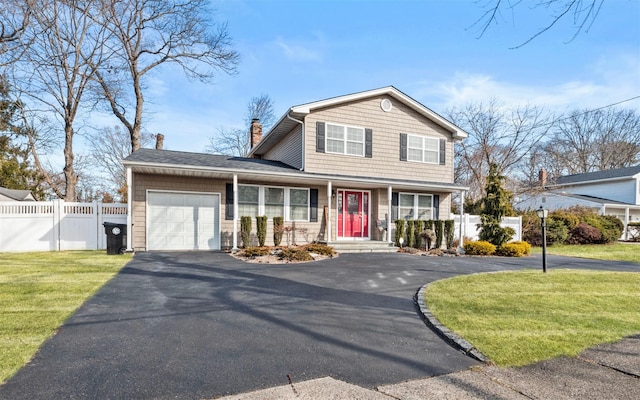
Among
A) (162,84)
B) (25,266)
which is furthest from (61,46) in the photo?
(25,266)

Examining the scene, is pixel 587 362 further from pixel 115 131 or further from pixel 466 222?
pixel 115 131

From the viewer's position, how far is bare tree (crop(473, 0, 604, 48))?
297cm

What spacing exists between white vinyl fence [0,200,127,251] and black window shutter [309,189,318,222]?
22.5ft

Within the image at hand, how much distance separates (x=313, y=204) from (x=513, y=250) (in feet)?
26.0

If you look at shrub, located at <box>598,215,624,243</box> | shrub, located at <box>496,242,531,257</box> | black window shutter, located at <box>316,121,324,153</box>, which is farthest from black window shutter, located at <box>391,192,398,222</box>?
shrub, located at <box>598,215,624,243</box>

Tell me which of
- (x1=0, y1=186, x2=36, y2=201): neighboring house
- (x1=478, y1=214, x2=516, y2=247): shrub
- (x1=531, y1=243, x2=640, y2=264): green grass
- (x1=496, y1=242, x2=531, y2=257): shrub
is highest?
(x1=0, y1=186, x2=36, y2=201): neighboring house

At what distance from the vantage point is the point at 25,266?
775cm

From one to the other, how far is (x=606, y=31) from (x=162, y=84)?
22.0 m

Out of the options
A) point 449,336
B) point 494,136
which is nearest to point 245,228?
point 449,336

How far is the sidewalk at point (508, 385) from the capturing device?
8.30ft

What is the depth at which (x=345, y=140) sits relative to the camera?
13867 mm

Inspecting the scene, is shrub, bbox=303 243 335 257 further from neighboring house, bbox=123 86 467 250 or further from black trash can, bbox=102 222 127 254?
black trash can, bbox=102 222 127 254

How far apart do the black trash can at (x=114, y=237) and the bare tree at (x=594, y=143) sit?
38.3m

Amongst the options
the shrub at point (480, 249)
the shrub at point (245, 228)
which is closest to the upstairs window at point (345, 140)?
the shrub at point (245, 228)
